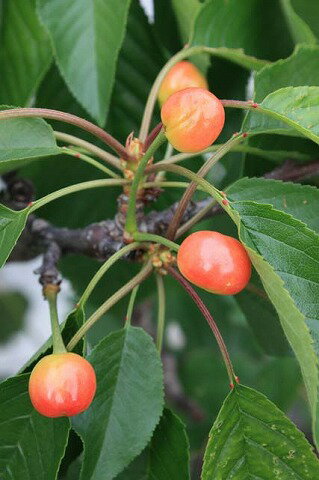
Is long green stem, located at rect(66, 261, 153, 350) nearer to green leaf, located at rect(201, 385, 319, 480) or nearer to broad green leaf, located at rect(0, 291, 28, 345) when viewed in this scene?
green leaf, located at rect(201, 385, 319, 480)

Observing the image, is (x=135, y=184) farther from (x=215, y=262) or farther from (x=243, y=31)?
(x=243, y=31)

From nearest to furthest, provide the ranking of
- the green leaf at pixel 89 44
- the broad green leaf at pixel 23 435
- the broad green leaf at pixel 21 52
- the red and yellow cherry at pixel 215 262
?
the red and yellow cherry at pixel 215 262, the broad green leaf at pixel 23 435, the green leaf at pixel 89 44, the broad green leaf at pixel 21 52

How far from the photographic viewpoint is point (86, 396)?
2.07ft

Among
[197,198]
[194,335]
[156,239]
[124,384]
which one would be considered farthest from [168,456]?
[194,335]

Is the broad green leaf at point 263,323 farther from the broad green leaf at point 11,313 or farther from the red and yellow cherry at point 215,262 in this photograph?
the broad green leaf at point 11,313

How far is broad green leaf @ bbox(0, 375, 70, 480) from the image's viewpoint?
0.69m

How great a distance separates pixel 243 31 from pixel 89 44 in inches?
6.3

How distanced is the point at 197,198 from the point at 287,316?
0.39 metres

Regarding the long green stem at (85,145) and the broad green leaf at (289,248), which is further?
the long green stem at (85,145)

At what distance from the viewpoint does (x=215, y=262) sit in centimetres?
59

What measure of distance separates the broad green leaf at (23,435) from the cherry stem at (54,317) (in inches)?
1.9

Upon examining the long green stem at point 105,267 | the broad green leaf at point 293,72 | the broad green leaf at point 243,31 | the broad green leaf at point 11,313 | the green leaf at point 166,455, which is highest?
the broad green leaf at point 243,31

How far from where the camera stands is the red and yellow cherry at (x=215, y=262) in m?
0.59

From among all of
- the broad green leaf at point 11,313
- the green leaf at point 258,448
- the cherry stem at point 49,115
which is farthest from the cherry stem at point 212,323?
the broad green leaf at point 11,313
